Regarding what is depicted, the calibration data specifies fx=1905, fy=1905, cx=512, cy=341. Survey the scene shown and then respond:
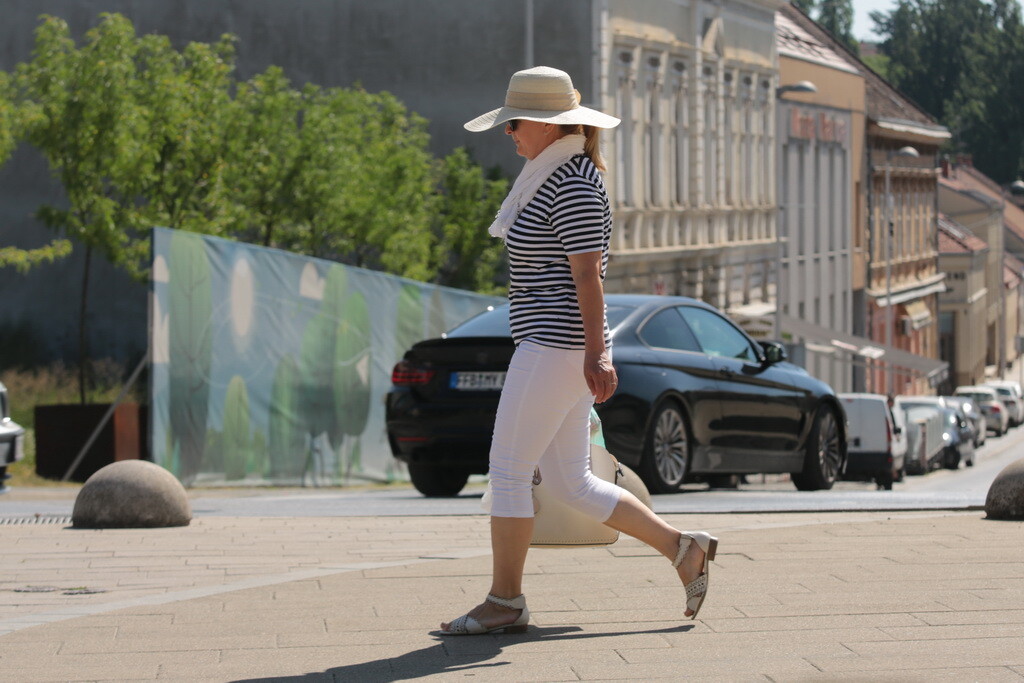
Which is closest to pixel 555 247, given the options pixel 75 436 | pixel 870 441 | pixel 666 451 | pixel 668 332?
pixel 666 451

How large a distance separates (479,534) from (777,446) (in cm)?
554

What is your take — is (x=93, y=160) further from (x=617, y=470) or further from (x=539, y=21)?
(x=617, y=470)

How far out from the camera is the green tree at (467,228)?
35625 millimetres

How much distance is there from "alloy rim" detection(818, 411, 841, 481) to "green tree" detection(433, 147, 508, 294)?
19505mm

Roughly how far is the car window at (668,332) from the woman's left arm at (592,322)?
7209 mm

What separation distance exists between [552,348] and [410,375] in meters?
7.53

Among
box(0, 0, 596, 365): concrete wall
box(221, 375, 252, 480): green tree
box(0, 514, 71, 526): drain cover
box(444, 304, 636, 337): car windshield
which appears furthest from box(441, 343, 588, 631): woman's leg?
box(0, 0, 596, 365): concrete wall

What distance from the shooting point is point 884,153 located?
233 feet

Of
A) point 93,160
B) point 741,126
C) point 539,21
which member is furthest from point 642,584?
point 741,126

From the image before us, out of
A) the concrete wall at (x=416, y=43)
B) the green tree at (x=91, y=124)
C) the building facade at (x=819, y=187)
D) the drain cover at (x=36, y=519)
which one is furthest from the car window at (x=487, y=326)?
the building facade at (x=819, y=187)

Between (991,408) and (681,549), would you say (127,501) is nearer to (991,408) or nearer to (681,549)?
(681,549)

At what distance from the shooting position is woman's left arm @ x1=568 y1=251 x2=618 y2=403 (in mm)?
6199

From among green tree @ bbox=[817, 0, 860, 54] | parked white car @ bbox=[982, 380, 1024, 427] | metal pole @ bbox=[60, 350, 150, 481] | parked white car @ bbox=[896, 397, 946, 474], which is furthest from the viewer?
green tree @ bbox=[817, 0, 860, 54]

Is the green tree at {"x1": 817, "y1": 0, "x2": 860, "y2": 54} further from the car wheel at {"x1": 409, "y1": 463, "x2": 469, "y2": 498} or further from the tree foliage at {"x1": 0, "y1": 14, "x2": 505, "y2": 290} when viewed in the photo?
the car wheel at {"x1": 409, "y1": 463, "x2": 469, "y2": 498}
